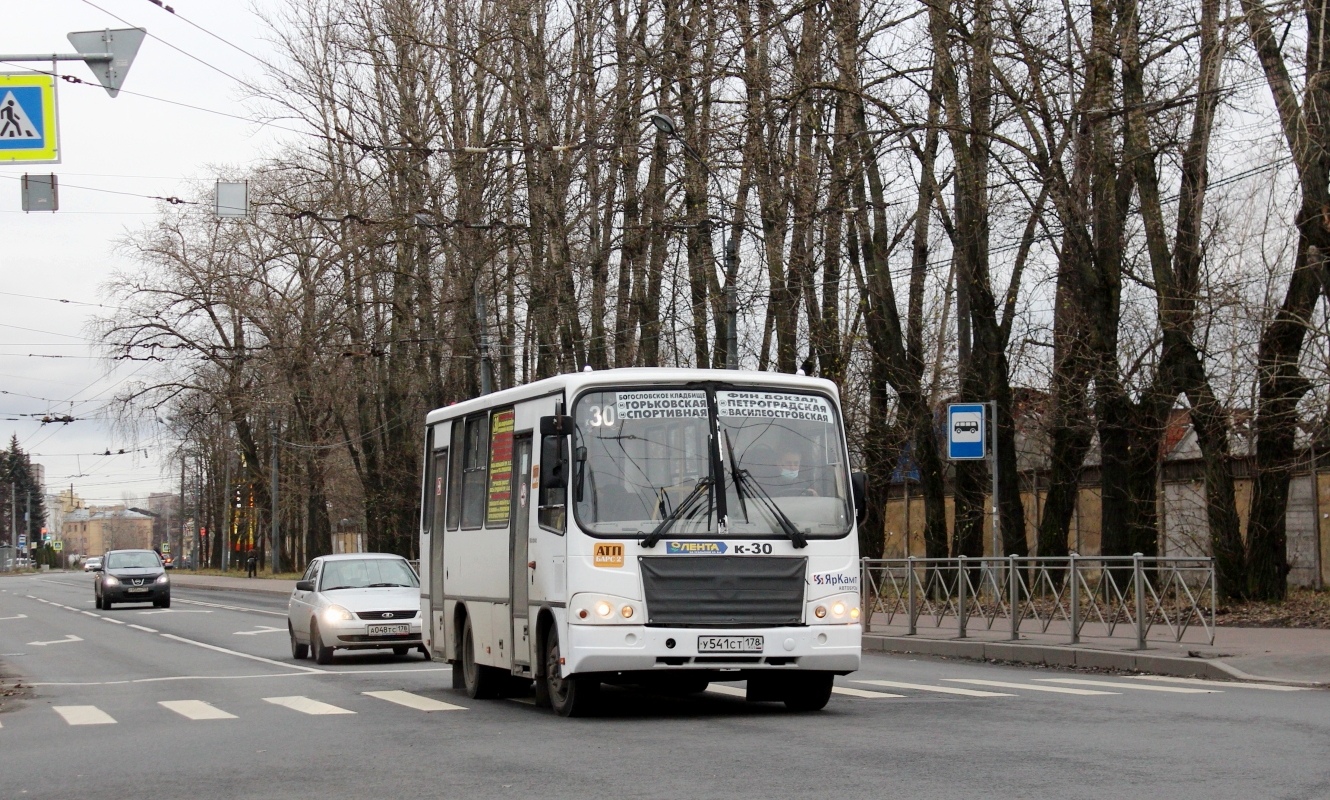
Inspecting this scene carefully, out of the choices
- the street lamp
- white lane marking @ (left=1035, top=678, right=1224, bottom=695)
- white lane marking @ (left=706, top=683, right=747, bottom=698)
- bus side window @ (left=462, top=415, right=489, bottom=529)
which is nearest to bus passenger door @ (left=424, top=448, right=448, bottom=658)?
bus side window @ (left=462, top=415, right=489, bottom=529)

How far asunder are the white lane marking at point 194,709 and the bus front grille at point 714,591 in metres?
4.20


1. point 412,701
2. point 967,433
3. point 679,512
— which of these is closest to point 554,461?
point 679,512

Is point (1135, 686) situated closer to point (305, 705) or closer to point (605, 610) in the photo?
point (605, 610)

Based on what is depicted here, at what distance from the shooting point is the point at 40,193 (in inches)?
798

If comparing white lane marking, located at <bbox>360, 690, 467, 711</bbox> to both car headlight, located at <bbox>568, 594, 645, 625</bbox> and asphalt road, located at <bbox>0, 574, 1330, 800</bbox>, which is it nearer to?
asphalt road, located at <bbox>0, 574, 1330, 800</bbox>

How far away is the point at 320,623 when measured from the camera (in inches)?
868

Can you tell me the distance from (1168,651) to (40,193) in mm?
14442

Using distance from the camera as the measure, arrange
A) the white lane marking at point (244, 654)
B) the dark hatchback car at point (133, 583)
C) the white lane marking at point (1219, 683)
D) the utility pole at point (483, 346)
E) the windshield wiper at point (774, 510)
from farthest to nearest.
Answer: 1. the dark hatchback car at point (133, 583)
2. the utility pole at point (483, 346)
3. the white lane marking at point (244, 654)
4. the white lane marking at point (1219, 683)
5. the windshield wiper at point (774, 510)

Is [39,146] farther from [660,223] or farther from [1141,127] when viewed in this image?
[660,223]

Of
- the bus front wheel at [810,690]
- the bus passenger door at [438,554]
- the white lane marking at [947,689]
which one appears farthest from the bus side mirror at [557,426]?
the white lane marking at [947,689]

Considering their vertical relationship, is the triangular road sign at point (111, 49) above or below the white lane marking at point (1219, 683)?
above

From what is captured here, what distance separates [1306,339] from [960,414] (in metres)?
4.53

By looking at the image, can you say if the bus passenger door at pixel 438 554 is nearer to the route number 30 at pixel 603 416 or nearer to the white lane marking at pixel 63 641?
the route number 30 at pixel 603 416

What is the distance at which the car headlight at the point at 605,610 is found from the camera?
41.7 ft
